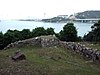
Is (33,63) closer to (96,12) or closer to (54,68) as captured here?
(54,68)

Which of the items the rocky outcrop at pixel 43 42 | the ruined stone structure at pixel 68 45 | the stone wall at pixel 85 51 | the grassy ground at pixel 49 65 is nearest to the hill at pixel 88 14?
the rocky outcrop at pixel 43 42

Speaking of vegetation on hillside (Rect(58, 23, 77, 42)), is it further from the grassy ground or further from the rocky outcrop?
the grassy ground

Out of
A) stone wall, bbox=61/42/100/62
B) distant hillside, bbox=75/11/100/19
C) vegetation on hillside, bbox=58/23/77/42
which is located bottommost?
distant hillside, bbox=75/11/100/19

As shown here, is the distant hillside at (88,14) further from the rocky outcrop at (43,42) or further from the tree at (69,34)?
the rocky outcrop at (43,42)

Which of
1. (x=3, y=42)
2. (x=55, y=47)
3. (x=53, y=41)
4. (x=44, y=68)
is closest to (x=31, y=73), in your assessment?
(x=44, y=68)

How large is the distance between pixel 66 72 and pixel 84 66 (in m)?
2.99

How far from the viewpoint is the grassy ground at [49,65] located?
1708 cm

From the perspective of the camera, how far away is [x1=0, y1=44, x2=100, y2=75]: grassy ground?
17083 millimetres

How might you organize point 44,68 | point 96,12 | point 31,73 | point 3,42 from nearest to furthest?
point 31,73 → point 44,68 → point 3,42 → point 96,12

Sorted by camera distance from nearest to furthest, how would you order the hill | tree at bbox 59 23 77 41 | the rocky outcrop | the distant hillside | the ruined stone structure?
1. the ruined stone structure
2. the rocky outcrop
3. tree at bbox 59 23 77 41
4. the hill
5. the distant hillside

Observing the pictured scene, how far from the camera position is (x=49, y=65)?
18.8 metres

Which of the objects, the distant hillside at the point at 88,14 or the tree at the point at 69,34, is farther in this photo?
the distant hillside at the point at 88,14

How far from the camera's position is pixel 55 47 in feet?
84.6

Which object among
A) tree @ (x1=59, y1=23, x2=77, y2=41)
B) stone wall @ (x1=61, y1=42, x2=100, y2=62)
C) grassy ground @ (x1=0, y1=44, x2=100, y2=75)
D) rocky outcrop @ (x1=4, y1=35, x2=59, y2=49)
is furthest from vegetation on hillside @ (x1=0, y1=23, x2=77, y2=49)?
grassy ground @ (x1=0, y1=44, x2=100, y2=75)
